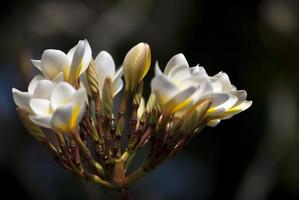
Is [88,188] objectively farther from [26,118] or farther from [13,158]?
[13,158]

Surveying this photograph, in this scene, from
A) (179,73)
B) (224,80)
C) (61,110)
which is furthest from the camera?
(224,80)

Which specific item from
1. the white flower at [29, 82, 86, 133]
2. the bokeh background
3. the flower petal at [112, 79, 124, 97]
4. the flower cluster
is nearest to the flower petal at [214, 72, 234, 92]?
the flower cluster

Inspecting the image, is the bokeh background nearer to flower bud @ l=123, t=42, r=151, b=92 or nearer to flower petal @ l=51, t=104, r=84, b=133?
flower bud @ l=123, t=42, r=151, b=92

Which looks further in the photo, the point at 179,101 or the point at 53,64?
the point at 53,64

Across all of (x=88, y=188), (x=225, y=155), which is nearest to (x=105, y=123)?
(x=88, y=188)

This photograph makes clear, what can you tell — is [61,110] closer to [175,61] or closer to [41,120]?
[41,120]

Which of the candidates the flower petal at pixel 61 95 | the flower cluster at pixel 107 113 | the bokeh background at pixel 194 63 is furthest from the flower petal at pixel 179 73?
the bokeh background at pixel 194 63

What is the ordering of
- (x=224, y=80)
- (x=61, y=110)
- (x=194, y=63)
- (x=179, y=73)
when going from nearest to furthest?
(x=61, y=110), (x=179, y=73), (x=224, y=80), (x=194, y=63)

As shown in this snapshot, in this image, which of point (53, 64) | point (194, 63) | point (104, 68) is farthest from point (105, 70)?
point (194, 63)
